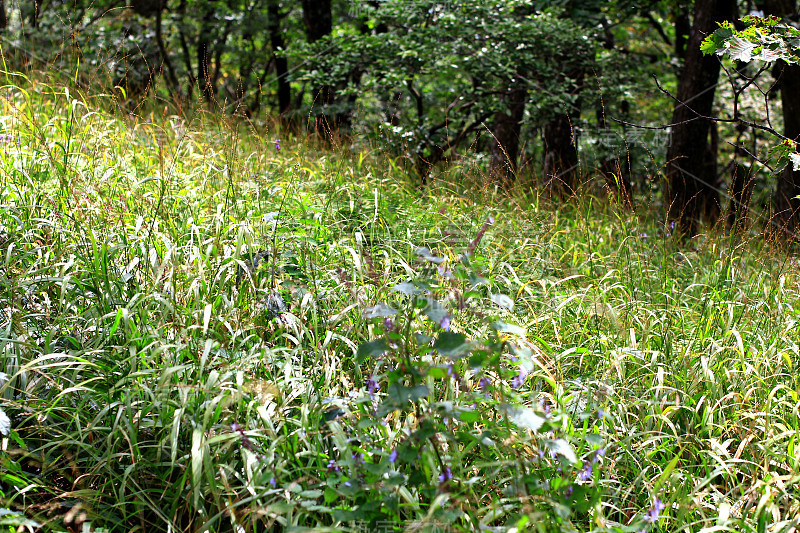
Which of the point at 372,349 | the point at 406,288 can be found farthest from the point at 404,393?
the point at 406,288

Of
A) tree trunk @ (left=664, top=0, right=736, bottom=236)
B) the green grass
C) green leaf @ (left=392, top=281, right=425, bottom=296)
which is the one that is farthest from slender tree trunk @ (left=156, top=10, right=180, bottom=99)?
green leaf @ (left=392, top=281, right=425, bottom=296)

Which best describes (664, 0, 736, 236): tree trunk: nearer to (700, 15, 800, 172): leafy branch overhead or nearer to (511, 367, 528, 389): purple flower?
(700, 15, 800, 172): leafy branch overhead

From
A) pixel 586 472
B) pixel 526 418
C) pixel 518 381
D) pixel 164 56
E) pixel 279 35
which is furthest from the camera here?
pixel 279 35

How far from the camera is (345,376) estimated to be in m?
2.17

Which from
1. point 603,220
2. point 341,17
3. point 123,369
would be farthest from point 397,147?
point 341,17

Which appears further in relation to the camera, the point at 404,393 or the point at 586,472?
the point at 586,472

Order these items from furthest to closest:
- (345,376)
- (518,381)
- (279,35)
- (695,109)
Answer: (279,35) → (695,109) → (345,376) → (518,381)

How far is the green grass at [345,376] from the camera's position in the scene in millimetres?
1637

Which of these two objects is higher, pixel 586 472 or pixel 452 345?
pixel 452 345

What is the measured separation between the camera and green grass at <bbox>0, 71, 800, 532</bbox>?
5.37 ft

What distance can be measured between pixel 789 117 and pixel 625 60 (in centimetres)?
160

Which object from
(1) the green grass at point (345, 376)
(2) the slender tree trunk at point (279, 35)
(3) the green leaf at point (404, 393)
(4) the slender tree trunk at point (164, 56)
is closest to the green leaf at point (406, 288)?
(1) the green grass at point (345, 376)

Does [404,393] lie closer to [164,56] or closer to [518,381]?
[518,381]

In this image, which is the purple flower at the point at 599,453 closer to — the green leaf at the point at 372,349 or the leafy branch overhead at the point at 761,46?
the green leaf at the point at 372,349
